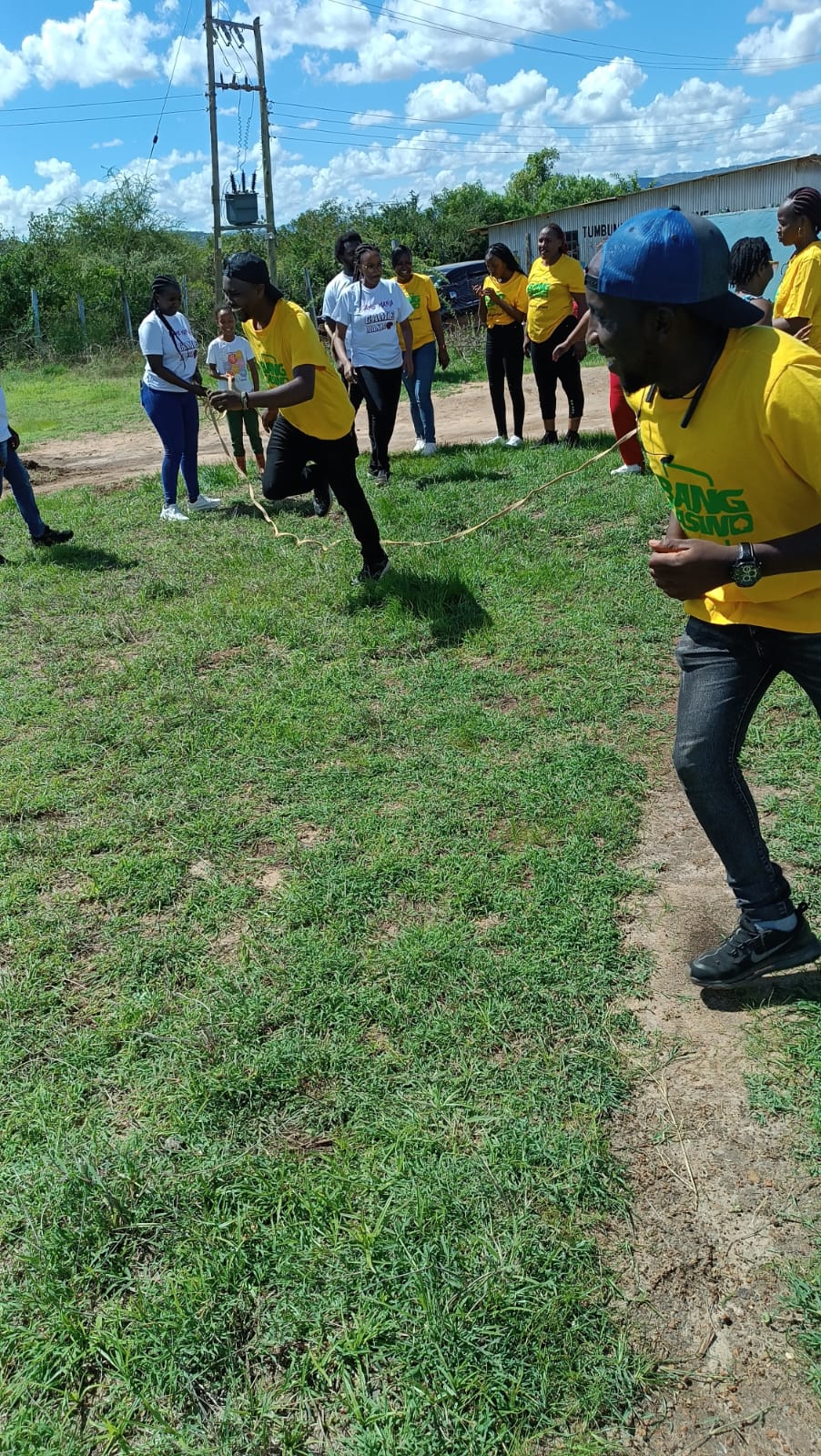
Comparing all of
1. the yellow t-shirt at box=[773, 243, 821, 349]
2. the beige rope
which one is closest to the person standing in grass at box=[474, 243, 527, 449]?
the beige rope

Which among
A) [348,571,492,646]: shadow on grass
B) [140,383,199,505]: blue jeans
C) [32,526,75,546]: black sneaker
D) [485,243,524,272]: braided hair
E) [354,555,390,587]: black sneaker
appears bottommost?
[348,571,492,646]: shadow on grass

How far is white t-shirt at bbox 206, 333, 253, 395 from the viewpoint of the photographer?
10.1 meters

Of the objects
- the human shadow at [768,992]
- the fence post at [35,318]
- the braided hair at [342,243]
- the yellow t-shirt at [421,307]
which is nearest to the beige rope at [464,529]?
the braided hair at [342,243]

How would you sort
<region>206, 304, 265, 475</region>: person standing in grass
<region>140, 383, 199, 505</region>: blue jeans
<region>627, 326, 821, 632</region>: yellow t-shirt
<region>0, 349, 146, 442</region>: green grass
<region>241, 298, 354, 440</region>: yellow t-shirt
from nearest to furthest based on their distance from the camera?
<region>627, 326, 821, 632</region>: yellow t-shirt → <region>241, 298, 354, 440</region>: yellow t-shirt → <region>140, 383, 199, 505</region>: blue jeans → <region>206, 304, 265, 475</region>: person standing in grass → <region>0, 349, 146, 442</region>: green grass

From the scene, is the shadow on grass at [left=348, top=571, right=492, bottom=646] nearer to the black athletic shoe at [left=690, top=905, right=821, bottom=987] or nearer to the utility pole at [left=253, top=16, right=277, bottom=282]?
the black athletic shoe at [left=690, top=905, right=821, bottom=987]

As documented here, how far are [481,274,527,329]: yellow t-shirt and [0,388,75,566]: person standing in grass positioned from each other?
446 cm

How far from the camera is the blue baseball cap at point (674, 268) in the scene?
2.20m

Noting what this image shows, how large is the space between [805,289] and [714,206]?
3306 centimetres

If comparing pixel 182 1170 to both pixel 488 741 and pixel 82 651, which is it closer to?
pixel 488 741

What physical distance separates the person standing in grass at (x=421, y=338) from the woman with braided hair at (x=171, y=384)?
218cm

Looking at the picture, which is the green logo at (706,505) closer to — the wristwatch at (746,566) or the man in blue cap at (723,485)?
the man in blue cap at (723,485)

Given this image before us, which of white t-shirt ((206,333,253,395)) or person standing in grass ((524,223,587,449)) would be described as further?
white t-shirt ((206,333,253,395))

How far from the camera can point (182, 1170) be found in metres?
2.45

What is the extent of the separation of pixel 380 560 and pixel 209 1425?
5.18 m
